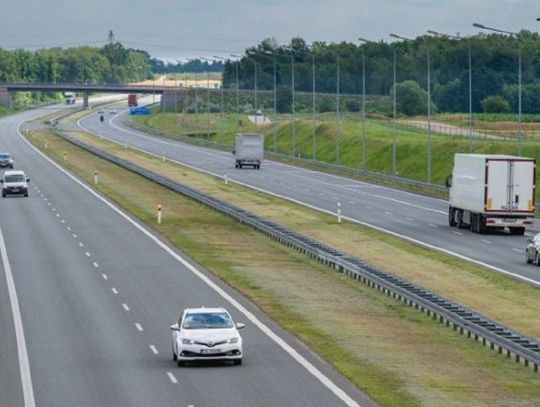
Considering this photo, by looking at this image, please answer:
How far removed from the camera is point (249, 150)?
498 feet

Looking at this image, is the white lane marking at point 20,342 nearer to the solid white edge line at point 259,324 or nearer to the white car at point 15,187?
the solid white edge line at point 259,324

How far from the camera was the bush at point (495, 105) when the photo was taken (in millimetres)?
196875

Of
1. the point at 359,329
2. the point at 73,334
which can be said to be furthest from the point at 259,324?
the point at 73,334

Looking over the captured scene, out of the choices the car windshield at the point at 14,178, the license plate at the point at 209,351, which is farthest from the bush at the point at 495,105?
the license plate at the point at 209,351

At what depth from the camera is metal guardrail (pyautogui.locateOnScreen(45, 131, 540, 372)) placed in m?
42.6

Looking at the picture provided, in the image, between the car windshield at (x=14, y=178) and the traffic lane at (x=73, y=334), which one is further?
the car windshield at (x=14, y=178)

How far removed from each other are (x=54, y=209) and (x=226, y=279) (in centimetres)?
3728

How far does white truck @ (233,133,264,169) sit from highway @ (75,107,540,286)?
1310 millimetres

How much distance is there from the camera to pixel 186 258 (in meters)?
70.3

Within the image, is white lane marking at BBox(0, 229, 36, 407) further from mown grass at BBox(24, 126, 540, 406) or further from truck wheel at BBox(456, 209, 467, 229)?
truck wheel at BBox(456, 209, 467, 229)

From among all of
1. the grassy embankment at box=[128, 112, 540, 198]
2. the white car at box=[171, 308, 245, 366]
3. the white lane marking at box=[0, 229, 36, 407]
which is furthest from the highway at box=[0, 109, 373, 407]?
the grassy embankment at box=[128, 112, 540, 198]

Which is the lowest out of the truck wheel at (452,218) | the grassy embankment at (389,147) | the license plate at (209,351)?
the grassy embankment at (389,147)

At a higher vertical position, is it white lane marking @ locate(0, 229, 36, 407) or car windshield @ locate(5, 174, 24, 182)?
white lane marking @ locate(0, 229, 36, 407)

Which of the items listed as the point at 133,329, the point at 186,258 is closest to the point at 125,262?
the point at 186,258
